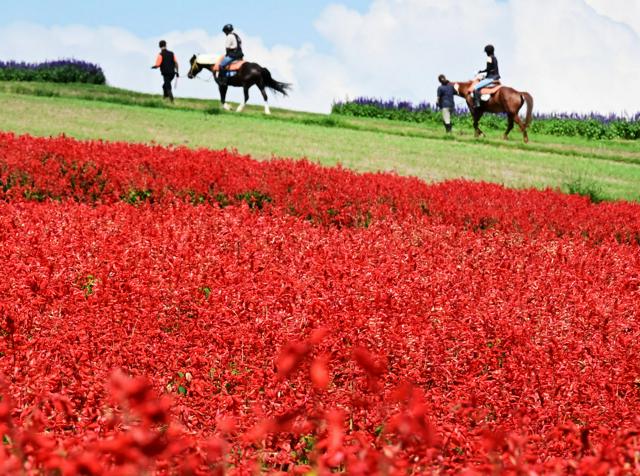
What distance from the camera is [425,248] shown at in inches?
263

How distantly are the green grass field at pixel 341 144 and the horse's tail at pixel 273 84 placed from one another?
2.49 metres

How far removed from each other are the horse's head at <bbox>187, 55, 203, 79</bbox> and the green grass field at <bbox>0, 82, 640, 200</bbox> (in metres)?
3.06

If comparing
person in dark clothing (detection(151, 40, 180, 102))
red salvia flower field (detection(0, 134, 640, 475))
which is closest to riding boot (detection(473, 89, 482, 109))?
person in dark clothing (detection(151, 40, 180, 102))

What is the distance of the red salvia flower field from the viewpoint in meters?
2.45

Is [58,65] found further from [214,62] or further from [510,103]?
[510,103]

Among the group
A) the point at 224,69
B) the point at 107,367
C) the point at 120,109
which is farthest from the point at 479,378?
the point at 224,69

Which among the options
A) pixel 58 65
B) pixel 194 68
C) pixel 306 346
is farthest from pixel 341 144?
pixel 58 65

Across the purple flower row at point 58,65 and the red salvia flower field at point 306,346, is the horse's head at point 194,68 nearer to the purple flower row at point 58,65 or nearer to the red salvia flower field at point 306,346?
the purple flower row at point 58,65

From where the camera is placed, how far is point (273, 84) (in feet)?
92.2

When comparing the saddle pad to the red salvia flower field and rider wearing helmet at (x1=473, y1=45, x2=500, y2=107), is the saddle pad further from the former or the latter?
the red salvia flower field

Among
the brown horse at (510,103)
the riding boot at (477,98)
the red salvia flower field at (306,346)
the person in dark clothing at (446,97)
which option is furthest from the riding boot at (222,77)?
the red salvia flower field at (306,346)

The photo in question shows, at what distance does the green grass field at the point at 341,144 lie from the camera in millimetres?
16156

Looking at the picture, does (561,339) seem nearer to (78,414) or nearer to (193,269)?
(193,269)

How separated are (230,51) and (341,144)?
9.88 m
